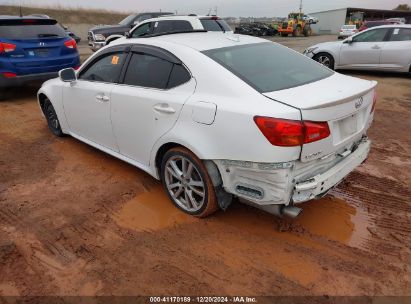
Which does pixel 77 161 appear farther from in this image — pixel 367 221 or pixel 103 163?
pixel 367 221

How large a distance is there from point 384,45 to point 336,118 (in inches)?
345

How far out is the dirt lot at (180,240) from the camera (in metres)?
2.64

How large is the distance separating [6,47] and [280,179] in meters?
6.68

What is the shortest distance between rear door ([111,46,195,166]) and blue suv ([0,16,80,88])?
177 inches

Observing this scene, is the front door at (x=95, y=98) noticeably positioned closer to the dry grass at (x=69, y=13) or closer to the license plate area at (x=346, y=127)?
the license plate area at (x=346, y=127)

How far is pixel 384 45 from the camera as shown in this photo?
10062 mm

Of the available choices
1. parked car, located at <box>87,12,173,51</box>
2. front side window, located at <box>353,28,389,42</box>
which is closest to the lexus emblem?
front side window, located at <box>353,28,389,42</box>

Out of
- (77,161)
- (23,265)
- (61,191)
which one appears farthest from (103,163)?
(23,265)

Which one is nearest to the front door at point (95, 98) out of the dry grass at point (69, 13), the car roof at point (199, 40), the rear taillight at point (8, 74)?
the car roof at point (199, 40)

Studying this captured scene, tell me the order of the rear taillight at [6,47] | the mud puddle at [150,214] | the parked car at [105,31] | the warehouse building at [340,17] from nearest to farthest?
1. the mud puddle at [150,214]
2. the rear taillight at [6,47]
3. the parked car at [105,31]
4. the warehouse building at [340,17]

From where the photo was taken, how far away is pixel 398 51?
9867 millimetres

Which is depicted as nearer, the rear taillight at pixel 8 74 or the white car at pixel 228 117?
the white car at pixel 228 117

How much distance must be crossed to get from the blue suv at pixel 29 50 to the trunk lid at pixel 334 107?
20.5ft

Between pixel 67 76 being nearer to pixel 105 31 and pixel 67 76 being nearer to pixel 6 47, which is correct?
pixel 6 47
